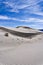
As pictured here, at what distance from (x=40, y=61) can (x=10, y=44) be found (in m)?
0.68

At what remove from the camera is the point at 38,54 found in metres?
1.32

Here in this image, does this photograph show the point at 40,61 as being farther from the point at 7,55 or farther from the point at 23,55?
the point at 7,55

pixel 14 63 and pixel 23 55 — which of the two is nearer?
pixel 14 63

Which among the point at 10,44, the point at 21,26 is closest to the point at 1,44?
the point at 10,44

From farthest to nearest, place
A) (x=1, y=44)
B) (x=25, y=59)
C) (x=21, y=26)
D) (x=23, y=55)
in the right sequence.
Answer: (x=21, y=26) < (x=1, y=44) < (x=23, y=55) < (x=25, y=59)

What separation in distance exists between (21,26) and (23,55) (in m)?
2.07

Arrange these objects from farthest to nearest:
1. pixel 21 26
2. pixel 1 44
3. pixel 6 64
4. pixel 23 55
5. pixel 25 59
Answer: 1. pixel 21 26
2. pixel 1 44
3. pixel 23 55
4. pixel 25 59
5. pixel 6 64

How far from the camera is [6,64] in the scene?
1.07 metres

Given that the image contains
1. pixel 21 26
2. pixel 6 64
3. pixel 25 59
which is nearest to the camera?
pixel 6 64

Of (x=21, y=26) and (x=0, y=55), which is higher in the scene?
(x=21, y=26)

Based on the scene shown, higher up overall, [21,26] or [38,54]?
[21,26]

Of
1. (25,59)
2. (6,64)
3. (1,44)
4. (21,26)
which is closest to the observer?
(6,64)

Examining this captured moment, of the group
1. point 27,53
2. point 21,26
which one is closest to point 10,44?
point 27,53

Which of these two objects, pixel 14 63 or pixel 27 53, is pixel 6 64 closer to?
pixel 14 63
